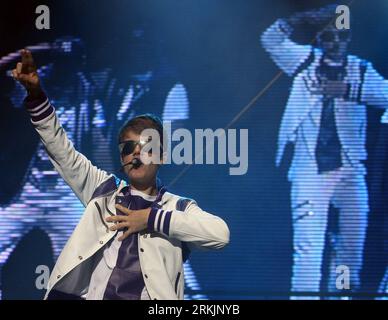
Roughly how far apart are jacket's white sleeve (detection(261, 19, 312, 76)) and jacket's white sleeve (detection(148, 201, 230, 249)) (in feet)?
5.22

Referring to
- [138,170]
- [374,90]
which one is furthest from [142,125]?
[374,90]

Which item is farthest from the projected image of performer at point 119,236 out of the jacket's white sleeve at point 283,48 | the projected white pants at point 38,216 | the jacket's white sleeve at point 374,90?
the jacket's white sleeve at point 374,90

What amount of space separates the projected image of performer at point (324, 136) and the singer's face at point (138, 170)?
1.38 m

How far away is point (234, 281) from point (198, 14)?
4.32 ft

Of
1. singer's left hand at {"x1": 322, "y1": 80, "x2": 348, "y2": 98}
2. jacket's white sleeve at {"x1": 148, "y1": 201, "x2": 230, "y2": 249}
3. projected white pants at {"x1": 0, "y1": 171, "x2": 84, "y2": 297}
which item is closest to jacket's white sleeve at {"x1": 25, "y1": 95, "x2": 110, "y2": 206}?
jacket's white sleeve at {"x1": 148, "y1": 201, "x2": 230, "y2": 249}

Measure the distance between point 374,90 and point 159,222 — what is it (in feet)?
5.96

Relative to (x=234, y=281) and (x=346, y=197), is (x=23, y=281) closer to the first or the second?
(x=234, y=281)

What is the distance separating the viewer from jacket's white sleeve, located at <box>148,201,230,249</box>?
2.12 meters

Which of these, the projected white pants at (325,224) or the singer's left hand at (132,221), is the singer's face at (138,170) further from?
the projected white pants at (325,224)

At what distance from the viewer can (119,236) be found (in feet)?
7.10

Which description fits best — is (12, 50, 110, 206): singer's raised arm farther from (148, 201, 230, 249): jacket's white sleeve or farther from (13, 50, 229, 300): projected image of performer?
(148, 201, 230, 249): jacket's white sleeve

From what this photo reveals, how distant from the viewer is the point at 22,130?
11.9ft
